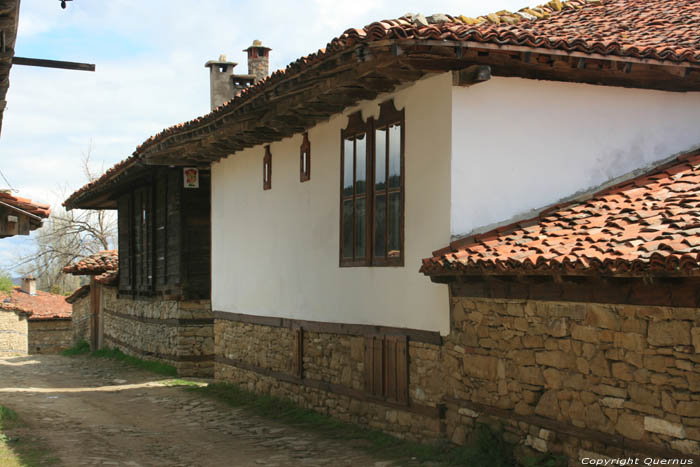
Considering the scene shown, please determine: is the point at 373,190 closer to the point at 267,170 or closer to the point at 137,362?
the point at 267,170

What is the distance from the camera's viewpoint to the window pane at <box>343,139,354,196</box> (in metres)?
10.4

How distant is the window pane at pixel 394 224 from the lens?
9.30 meters

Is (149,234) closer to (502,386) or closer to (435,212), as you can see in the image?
(435,212)

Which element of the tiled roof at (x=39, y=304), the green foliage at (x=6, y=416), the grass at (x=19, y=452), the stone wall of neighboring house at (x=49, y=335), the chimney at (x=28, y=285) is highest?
the chimney at (x=28, y=285)

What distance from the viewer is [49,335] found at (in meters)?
38.3

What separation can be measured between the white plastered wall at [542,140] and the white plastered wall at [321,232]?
0.75 ft

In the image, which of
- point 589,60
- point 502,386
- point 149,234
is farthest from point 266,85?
point 149,234

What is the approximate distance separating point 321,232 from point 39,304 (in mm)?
35509

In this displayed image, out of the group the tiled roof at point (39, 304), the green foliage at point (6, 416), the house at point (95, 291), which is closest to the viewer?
the green foliage at point (6, 416)

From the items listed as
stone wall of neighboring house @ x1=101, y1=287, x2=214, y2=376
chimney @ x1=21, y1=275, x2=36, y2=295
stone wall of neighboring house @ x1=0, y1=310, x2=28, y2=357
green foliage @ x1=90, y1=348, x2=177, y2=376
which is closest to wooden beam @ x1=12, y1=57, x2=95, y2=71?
stone wall of neighboring house @ x1=101, y1=287, x2=214, y2=376

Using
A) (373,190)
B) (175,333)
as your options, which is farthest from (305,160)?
(175,333)

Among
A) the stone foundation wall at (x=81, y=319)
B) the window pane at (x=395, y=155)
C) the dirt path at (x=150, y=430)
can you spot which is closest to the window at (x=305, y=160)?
the window pane at (x=395, y=155)

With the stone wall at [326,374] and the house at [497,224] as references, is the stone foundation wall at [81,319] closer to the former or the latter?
the stone wall at [326,374]

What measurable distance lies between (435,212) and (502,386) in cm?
198
